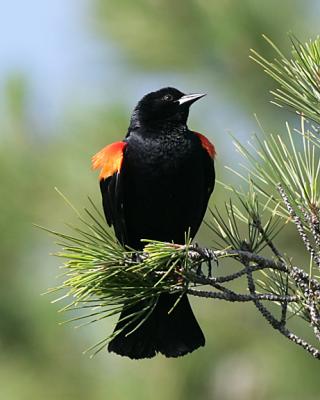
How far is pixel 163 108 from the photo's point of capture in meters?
3.02

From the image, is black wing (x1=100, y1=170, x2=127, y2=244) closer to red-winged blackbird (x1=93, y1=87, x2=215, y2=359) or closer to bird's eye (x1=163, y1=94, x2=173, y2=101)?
red-winged blackbird (x1=93, y1=87, x2=215, y2=359)

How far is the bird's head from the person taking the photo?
2967 millimetres

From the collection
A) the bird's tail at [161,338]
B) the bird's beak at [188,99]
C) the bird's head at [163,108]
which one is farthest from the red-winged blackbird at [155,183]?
the bird's tail at [161,338]

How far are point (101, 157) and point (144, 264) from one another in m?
0.93

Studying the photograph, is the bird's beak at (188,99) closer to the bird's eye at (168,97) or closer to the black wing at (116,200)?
the bird's eye at (168,97)

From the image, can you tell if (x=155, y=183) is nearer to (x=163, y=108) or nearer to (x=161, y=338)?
(x=163, y=108)

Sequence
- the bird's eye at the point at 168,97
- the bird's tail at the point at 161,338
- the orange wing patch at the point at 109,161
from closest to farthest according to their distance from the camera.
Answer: the bird's tail at the point at 161,338 → the orange wing patch at the point at 109,161 → the bird's eye at the point at 168,97

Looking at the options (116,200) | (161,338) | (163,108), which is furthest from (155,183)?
(161,338)

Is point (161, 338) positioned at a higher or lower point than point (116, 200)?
lower

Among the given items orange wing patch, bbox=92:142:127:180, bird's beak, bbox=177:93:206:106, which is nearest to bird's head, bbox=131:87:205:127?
bird's beak, bbox=177:93:206:106

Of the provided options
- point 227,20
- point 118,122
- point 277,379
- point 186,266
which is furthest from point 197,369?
point 186,266

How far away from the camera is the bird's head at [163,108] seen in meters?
2.97

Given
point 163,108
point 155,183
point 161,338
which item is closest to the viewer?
point 161,338

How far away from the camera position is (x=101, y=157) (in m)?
2.69
